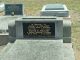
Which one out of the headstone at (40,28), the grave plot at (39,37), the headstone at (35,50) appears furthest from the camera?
the headstone at (40,28)

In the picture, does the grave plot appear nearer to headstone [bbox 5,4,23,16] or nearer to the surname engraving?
the surname engraving

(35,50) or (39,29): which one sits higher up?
(39,29)

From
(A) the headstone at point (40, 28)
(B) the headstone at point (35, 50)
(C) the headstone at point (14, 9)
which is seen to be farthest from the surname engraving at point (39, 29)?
(C) the headstone at point (14, 9)

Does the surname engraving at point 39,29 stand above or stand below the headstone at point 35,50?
above

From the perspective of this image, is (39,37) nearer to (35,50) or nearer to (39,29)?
(39,29)

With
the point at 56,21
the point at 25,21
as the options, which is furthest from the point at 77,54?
the point at 25,21

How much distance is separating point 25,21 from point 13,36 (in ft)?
3.36

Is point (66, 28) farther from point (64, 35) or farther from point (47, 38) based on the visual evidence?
point (47, 38)

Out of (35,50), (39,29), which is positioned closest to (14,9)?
(39,29)

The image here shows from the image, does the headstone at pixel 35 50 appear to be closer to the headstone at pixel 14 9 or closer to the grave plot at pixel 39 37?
the grave plot at pixel 39 37

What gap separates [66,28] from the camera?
461 inches

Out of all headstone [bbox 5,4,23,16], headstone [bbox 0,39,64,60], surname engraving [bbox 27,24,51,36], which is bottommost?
headstone [bbox 0,39,64,60]

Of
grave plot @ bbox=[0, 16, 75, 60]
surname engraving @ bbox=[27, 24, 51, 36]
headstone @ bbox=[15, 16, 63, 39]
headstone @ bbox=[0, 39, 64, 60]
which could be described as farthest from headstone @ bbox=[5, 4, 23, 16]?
headstone @ bbox=[0, 39, 64, 60]

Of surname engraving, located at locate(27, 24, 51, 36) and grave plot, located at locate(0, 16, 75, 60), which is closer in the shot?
grave plot, located at locate(0, 16, 75, 60)
